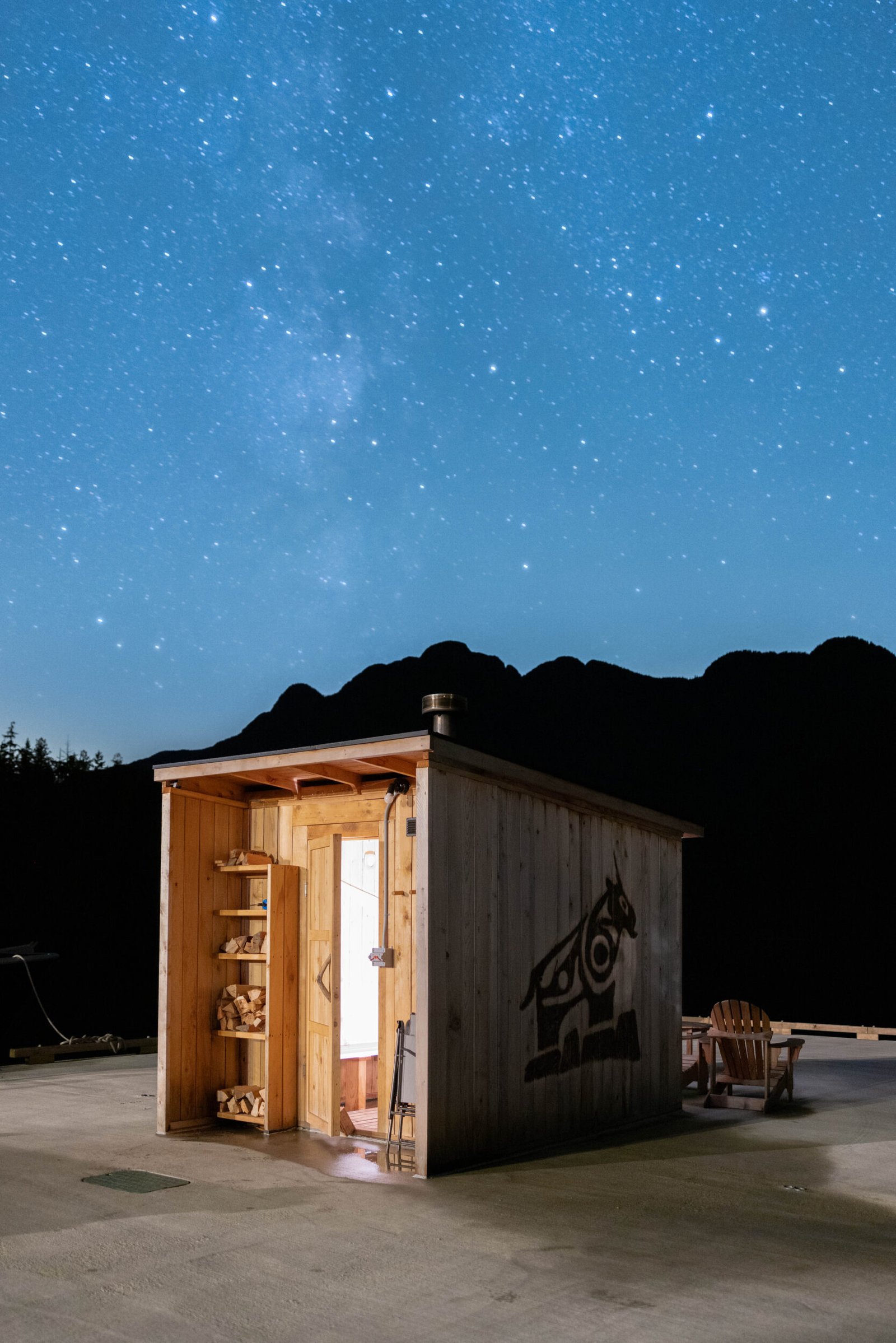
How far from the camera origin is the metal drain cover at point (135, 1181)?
20.2 feet

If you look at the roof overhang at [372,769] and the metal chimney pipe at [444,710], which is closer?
the roof overhang at [372,769]

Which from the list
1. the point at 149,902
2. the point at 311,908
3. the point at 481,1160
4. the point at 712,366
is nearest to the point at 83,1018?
the point at 149,902

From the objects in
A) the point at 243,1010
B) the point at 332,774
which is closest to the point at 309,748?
the point at 332,774

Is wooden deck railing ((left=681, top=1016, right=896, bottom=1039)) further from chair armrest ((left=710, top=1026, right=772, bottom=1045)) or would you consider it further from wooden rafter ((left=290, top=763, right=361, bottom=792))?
wooden rafter ((left=290, top=763, right=361, bottom=792))

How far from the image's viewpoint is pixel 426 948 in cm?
658

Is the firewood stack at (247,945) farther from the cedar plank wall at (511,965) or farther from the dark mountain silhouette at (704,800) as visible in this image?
the dark mountain silhouette at (704,800)

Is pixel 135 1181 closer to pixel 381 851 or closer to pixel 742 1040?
pixel 381 851

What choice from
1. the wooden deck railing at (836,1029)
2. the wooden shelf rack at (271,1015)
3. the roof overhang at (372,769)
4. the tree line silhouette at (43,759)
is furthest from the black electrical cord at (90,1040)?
the tree line silhouette at (43,759)

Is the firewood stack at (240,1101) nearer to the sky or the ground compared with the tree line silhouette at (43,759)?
nearer to the ground

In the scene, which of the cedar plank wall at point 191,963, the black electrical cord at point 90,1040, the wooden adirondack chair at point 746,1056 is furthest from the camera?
the black electrical cord at point 90,1040

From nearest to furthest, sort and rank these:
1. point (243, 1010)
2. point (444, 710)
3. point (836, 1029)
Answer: point (444, 710) → point (243, 1010) → point (836, 1029)

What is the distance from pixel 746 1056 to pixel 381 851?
4359mm

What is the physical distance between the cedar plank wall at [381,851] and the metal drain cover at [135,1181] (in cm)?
156

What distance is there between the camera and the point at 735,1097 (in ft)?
31.9
